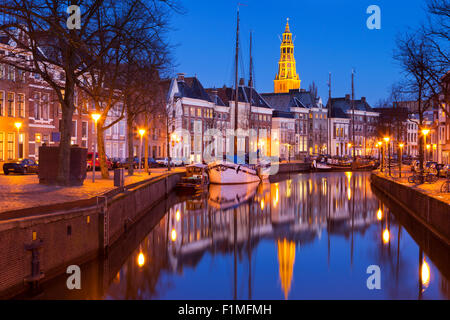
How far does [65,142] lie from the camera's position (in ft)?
86.7

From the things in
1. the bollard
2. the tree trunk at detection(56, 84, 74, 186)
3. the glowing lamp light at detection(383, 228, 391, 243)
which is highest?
the tree trunk at detection(56, 84, 74, 186)

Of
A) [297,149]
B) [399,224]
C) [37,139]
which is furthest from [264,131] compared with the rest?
[399,224]

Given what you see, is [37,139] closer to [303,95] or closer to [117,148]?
[117,148]

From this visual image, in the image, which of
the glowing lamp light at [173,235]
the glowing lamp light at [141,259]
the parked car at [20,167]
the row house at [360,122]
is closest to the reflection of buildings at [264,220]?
the glowing lamp light at [173,235]

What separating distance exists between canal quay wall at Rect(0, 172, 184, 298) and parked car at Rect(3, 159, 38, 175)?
22153 mm

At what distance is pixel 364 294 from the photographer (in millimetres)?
17000

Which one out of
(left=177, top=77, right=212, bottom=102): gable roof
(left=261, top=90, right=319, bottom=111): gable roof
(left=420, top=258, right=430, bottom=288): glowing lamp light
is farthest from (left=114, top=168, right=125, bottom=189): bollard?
(left=261, top=90, right=319, bottom=111): gable roof

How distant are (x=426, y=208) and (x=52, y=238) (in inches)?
724

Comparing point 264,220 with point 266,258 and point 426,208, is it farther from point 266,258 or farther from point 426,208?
point 266,258

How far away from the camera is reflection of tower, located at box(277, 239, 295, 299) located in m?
18.1

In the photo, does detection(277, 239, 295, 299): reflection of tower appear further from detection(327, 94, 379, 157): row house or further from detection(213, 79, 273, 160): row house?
detection(327, 94, 379, 157): row house

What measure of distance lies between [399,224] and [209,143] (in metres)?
73.3

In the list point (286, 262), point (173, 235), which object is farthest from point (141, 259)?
point (173, 235)

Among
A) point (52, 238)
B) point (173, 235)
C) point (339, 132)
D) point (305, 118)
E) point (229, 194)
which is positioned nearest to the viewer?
point (52, 238)
